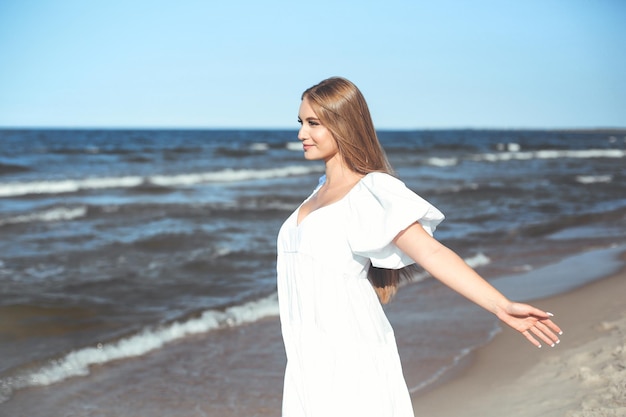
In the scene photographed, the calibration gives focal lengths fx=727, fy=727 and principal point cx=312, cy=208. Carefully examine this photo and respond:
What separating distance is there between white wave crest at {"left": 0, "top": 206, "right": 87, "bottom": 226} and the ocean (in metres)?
0.04

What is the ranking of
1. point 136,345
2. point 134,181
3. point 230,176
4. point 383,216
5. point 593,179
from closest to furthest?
point 383,216
point 136,345
point 134,181
point 593,179
point 230,176

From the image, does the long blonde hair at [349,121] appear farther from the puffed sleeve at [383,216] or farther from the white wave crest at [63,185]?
the white wave crest at [63,185]

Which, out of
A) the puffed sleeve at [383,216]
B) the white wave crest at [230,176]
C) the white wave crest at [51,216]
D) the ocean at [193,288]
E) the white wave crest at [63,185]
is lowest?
the white wave crest at [230,176]

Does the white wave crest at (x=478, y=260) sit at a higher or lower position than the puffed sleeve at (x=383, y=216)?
lower

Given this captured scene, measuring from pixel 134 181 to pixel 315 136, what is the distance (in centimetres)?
2161

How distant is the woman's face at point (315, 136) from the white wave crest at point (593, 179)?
876 inches

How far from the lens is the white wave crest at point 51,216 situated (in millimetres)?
14359

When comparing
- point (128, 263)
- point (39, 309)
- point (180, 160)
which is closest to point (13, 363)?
point (39, 309)

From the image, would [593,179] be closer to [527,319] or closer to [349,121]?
[349,121]

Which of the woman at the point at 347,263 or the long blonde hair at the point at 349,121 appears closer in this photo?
the woman at the point at 347,263

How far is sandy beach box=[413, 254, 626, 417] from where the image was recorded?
3.89 metres

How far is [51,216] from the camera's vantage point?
1484cm

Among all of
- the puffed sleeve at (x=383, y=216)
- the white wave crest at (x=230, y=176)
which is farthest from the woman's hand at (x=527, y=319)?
the white wave crest at (x=230, y=176)

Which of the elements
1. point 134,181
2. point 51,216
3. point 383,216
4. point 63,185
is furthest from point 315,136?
point 134,181
